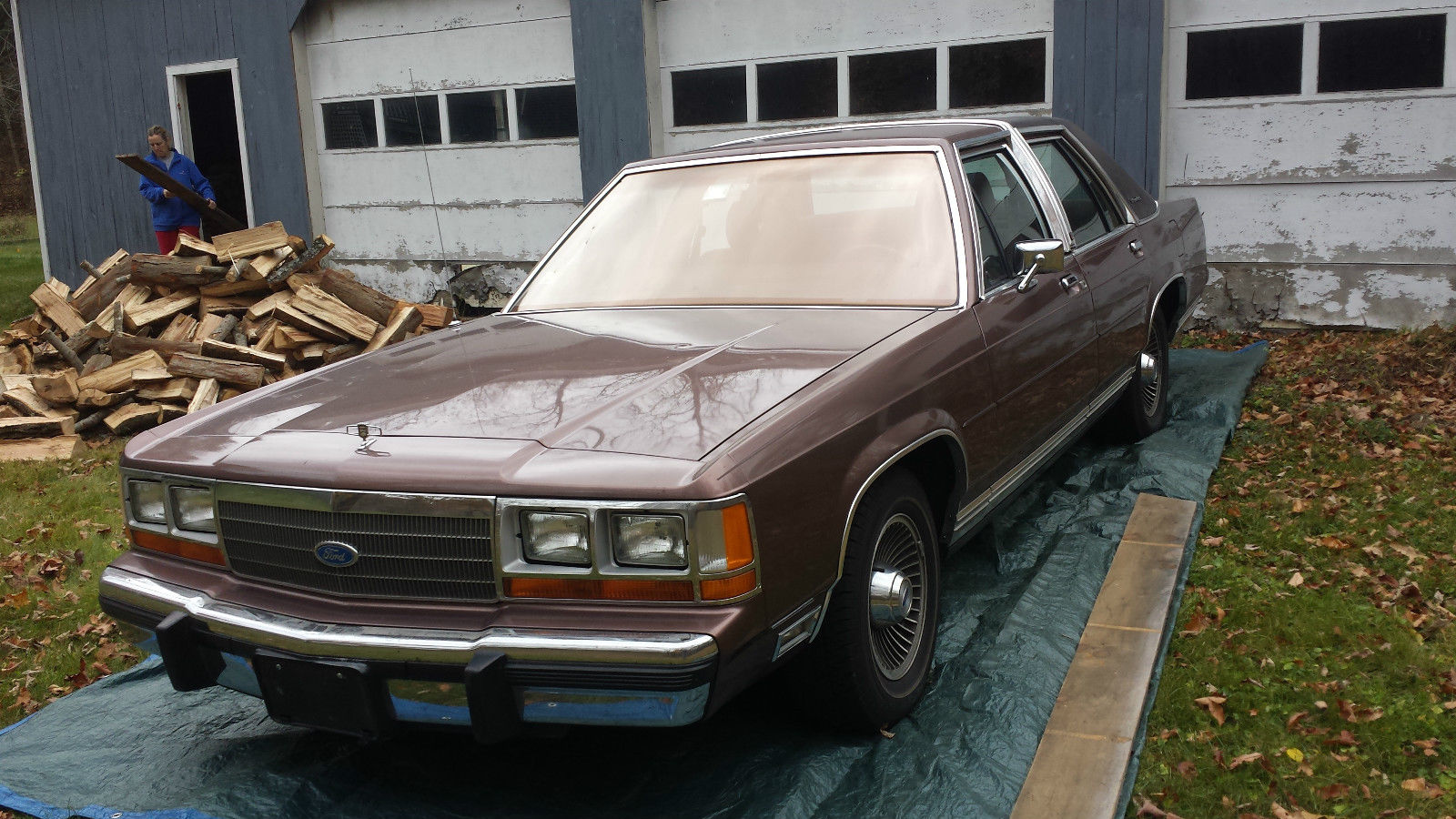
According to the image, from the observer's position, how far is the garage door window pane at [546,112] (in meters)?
10.7

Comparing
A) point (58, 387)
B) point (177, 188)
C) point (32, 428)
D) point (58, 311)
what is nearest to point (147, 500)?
point (32, 428)

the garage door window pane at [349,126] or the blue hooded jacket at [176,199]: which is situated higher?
the garage door window pane at [349,126]

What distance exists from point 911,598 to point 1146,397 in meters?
2.87

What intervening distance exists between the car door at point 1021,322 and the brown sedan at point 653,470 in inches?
0.7

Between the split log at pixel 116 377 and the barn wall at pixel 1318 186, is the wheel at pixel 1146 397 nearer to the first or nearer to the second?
the barn wall at pixel 1318 186

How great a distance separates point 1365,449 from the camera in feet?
18.7

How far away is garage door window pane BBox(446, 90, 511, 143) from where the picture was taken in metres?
11.1

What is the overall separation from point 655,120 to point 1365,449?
20.7 feet

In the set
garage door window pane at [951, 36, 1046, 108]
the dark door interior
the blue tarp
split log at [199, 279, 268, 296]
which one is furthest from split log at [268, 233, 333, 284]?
the dark door interior

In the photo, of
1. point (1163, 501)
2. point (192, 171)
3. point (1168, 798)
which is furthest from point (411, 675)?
point (192, 171)

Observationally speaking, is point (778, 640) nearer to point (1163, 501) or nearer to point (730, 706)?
point (730, 706)

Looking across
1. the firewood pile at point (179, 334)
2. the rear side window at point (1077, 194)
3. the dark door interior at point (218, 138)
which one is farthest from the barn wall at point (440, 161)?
the rear side window at point (1077, 194)

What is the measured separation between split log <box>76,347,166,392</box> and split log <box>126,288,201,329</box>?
0.49m

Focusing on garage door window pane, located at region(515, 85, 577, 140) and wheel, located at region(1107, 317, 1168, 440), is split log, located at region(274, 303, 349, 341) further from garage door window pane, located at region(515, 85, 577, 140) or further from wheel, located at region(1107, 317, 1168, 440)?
wheel, located at region(1107, 317, 1168, 440)
